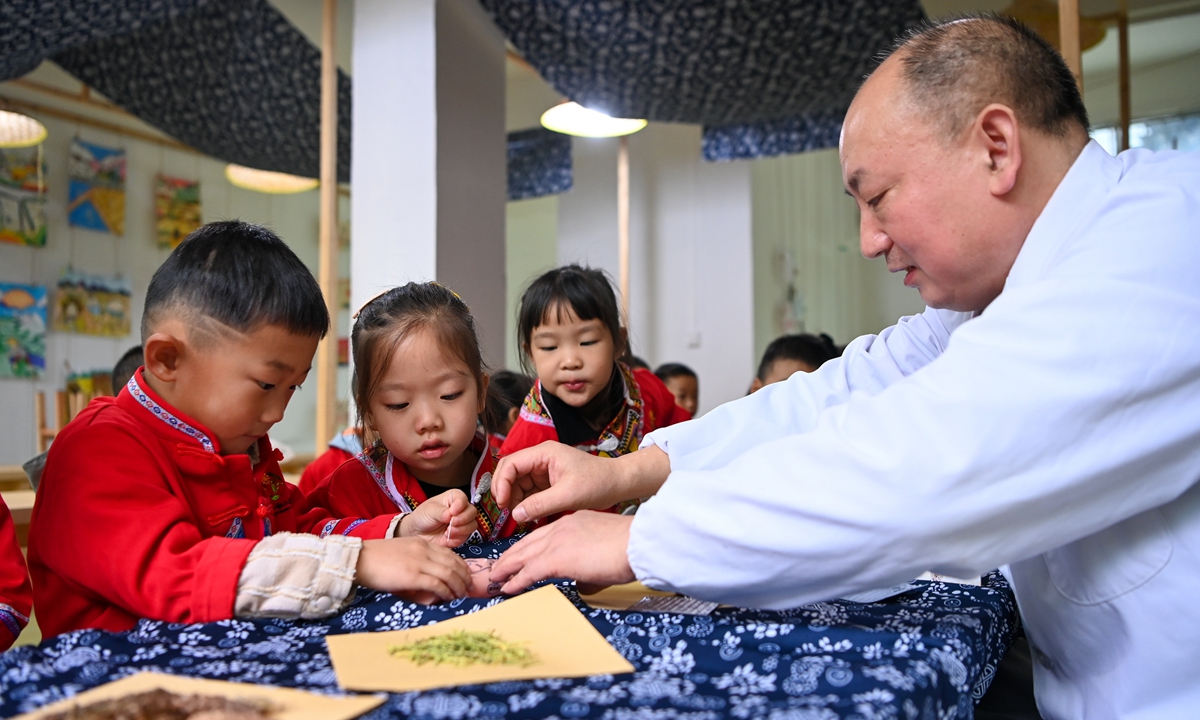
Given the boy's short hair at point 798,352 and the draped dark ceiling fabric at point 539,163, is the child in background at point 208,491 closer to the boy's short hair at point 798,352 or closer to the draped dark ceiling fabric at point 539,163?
the boy's short hair at point 798,352

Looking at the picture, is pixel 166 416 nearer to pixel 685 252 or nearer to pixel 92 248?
pixel 685 252

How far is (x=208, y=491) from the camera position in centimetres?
121

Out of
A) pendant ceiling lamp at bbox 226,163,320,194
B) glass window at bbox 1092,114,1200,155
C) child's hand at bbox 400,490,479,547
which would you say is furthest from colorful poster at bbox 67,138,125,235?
glass window at bbox 1092,114,1200,155

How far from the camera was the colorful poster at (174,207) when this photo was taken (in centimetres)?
779

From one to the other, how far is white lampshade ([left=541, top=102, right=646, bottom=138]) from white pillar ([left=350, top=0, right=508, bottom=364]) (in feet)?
2.91

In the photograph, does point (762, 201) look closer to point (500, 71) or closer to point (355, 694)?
point (500, 71)

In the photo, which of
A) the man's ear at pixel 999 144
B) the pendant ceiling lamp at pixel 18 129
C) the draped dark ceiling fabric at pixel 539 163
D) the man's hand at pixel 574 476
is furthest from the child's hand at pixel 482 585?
the draped dark ceiling fabric at pixel 539 163

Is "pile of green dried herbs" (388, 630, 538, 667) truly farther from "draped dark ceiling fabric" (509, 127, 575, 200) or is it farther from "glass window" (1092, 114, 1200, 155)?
"glass window" (1092, 114, 1200, 155)

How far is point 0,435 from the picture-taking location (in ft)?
22.0

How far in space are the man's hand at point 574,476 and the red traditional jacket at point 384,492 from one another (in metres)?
0.31

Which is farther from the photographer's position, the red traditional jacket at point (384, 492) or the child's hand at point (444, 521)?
the red traditional jacket at point (384, 492)

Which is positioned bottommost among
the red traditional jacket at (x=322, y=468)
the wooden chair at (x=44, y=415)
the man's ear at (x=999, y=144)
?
the wooden chair at (x=44, y=415)

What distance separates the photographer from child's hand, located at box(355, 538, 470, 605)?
1.00m

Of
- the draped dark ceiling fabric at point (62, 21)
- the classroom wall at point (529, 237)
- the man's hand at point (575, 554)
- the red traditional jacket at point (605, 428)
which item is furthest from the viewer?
the classroom wall at point (529, 237)
